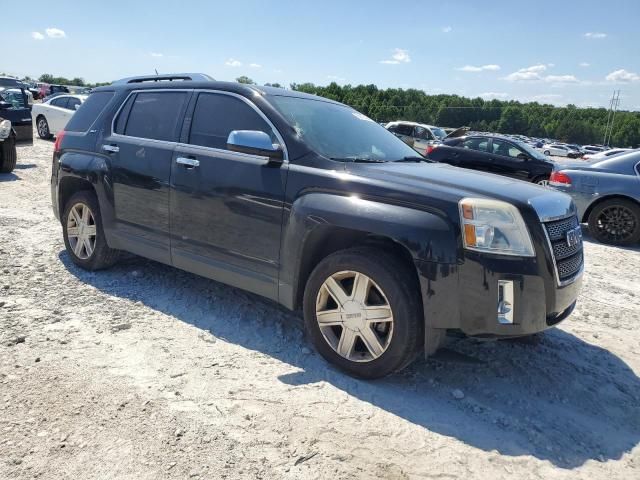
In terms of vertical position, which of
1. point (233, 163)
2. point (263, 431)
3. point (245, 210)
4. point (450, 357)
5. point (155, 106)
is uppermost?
point (155, 106)

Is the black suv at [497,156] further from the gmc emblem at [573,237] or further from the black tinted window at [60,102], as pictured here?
the black tinted window at [60,102]

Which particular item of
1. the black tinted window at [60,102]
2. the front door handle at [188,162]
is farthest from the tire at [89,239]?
the black tinted window at [60,102]

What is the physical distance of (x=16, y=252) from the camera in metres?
5.38

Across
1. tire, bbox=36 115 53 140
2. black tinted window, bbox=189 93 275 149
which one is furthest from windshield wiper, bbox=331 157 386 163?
tire, bbox=36 115 53 140

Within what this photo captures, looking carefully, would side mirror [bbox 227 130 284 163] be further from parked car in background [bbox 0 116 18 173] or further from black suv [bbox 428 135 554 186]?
black suv [bbox 428 135 554 186]

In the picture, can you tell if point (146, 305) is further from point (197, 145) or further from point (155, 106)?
point (155, 106)

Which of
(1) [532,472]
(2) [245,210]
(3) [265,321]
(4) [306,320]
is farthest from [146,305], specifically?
(1) [532,472]

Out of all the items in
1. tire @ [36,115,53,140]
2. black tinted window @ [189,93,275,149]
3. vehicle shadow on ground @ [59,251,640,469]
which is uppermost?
black tinted window @ [189,93,275,149]

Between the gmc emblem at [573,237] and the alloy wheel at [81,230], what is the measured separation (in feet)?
13.2

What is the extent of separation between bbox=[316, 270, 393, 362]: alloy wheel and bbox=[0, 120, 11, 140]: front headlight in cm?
951

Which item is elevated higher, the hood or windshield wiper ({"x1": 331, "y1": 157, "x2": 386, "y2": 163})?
windshield wiper ({"x1": 331, "y1": 157, "x2": 386, "y2": 163})

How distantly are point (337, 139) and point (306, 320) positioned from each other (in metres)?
1.36

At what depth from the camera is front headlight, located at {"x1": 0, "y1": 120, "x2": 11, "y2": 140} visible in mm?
10062

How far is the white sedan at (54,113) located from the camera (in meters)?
17.1
